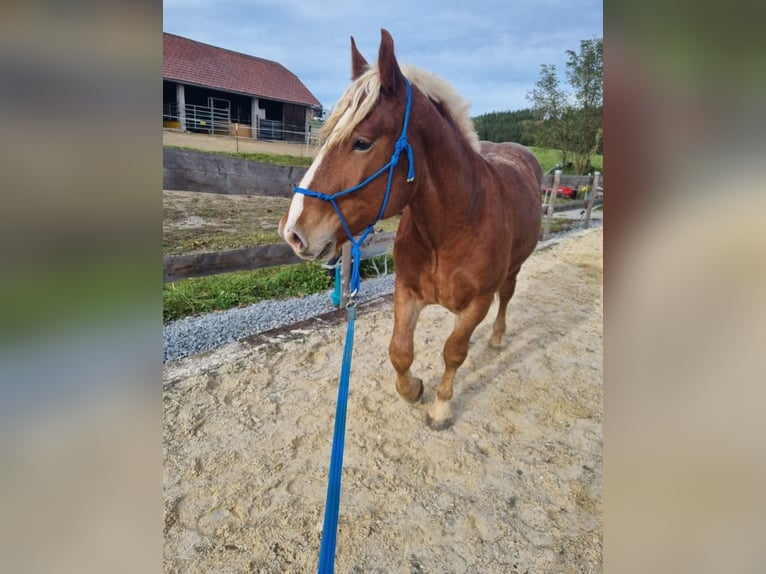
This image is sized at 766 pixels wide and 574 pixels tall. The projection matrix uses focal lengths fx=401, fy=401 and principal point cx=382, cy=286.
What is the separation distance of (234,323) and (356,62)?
2.72 metres

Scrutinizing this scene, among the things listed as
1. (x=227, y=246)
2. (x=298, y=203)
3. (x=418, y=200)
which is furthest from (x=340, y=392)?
(x=227, y=246)

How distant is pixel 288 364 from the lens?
3.30m

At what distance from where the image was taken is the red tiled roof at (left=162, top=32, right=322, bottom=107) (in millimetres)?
18453

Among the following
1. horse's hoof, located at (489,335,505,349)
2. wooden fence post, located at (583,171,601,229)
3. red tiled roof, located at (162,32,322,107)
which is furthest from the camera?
red tiled roof, located at (162,32,322,107)

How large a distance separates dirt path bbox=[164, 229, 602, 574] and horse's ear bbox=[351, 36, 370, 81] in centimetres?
208

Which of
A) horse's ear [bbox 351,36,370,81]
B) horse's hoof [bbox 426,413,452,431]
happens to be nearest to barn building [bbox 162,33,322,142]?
horse's ear [bbox 351,36,370,81]

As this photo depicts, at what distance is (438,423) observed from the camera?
2.65 meters

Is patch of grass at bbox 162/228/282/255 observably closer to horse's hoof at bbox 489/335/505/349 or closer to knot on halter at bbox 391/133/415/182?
horse's hoof at bbox 489/335/505/349
